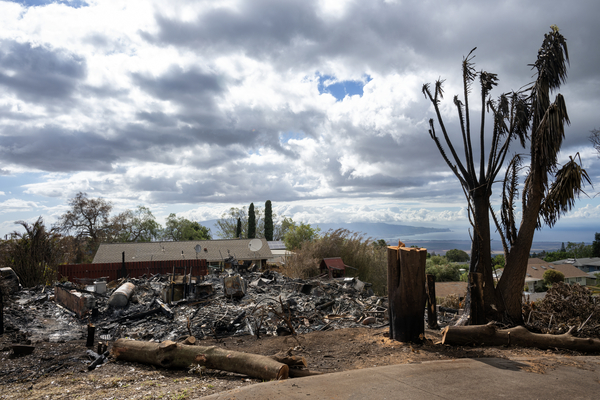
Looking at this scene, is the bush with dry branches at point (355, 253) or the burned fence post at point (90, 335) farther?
the bush with dry branches at point (355, 253)

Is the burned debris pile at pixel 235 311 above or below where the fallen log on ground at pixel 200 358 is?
below

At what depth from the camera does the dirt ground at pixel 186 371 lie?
15.0ft

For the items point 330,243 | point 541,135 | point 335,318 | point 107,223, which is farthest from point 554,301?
point 107,223

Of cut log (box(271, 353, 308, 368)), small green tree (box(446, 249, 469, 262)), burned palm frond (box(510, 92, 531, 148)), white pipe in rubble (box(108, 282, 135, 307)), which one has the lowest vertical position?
small green tree (box(446, 249, 469, 262))

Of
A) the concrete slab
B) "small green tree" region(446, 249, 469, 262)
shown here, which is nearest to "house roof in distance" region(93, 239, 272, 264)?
the concrete slab

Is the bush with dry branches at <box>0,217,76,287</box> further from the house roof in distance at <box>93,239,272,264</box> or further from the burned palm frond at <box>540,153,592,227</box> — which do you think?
the burned palm frond at <box>540,153,592,227</box>

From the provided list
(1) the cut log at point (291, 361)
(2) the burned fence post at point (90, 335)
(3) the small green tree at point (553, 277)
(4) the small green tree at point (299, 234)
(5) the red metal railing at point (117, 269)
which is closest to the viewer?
(1) the cut log at point (291, 361)

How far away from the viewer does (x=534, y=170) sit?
29.1ft

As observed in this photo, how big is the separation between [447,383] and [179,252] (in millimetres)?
31655

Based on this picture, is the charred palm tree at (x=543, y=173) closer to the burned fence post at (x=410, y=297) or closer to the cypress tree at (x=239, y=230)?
the burned fence post at (x=410, y=297)

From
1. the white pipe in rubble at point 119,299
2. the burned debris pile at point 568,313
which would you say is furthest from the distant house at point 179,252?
Answer: the burned debris pile at point 568,313

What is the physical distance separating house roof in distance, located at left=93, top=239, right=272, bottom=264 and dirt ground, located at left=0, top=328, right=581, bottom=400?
78.6 feet

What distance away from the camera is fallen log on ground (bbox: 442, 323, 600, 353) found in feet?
21.9

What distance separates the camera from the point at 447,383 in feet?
15.4
